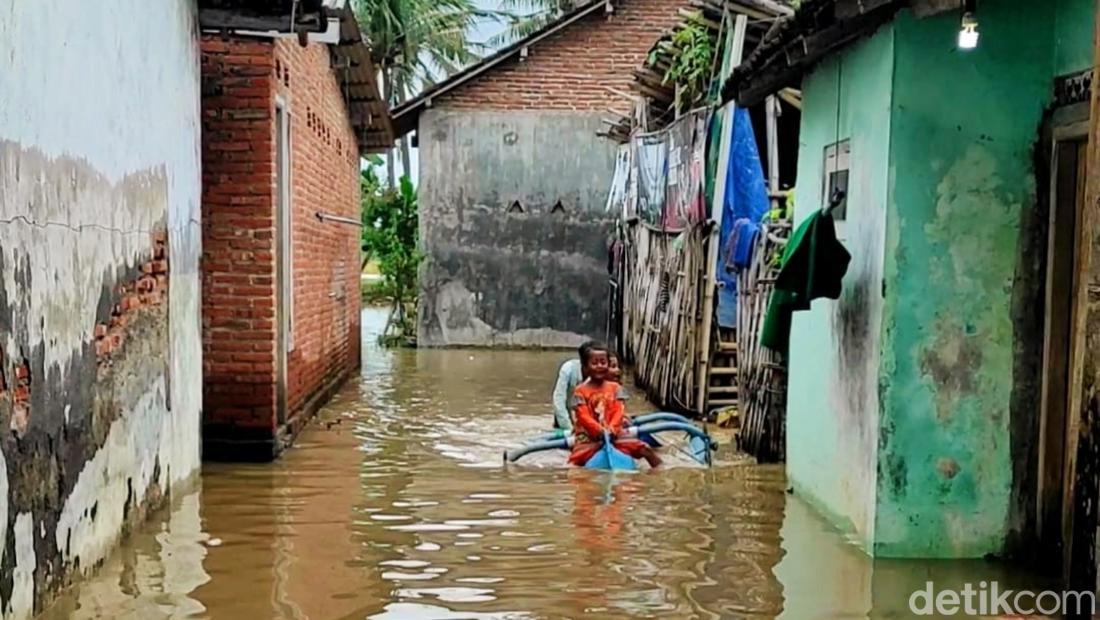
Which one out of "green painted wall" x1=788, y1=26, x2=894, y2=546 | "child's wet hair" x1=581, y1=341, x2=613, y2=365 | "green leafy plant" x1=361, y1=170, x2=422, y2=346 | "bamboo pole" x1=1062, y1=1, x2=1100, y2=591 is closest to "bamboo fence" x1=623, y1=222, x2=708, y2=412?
"child's wet hair" x1=581, y1=341, x2=613, y2=365

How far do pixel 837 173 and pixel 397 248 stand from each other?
1549 centimetres

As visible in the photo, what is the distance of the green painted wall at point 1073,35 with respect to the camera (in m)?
6.19

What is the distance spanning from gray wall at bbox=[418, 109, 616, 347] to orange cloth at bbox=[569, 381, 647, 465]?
38.5 ft

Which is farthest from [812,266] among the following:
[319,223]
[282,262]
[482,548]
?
[319,223]

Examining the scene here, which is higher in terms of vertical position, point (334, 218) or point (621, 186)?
point (621, 186)

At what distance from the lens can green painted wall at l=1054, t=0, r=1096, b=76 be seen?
619 cm

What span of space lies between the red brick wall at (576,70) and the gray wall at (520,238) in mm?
376

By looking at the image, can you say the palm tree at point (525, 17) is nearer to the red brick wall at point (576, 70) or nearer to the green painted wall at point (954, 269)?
the red brick wall at point (576, 70)

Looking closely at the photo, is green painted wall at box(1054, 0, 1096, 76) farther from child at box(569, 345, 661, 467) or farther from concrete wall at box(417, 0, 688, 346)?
concrete wall at box(417, 0, 688, 346)

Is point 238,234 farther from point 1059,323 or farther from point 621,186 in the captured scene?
point 621,186

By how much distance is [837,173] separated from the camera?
7875 mm

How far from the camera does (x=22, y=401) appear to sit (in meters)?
5.19

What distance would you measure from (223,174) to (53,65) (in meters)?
4.15

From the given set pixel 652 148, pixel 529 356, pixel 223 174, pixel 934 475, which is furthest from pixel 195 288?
pixel 529 356
